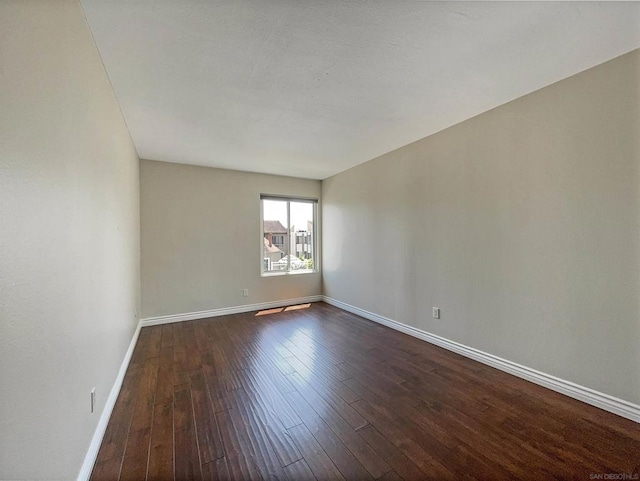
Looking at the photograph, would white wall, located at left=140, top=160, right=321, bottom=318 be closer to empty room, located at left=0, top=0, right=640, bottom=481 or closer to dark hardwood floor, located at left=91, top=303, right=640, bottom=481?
empty room, located at left=0, top=0, right=640, bottom=481

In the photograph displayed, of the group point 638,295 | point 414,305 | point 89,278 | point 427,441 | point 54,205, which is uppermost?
point 54,205

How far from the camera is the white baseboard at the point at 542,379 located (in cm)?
186

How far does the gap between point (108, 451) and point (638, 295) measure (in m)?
3.51

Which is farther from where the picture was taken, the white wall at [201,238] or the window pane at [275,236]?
the window pane at [275,236]

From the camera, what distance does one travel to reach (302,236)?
17.7 ft

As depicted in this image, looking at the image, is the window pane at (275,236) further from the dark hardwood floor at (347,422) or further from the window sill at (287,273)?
the dark hardwood floor at (347,422)

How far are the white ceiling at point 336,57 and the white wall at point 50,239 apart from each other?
1.27 ft

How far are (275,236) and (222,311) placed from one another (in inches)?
62.7

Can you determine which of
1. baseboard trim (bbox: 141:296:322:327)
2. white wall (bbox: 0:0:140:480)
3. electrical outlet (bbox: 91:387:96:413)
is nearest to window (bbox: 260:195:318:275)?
baseboard trim (bbox: 141:296:322:327)

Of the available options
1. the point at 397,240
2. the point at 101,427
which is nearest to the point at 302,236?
the point at 397,240

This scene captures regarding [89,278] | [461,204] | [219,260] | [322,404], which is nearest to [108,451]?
[89,278]

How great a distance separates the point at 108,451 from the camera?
160cm

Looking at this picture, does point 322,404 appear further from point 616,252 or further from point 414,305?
point 616,252

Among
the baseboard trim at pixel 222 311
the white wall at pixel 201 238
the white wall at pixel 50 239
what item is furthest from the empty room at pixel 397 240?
the white wall at pixel 201 238
